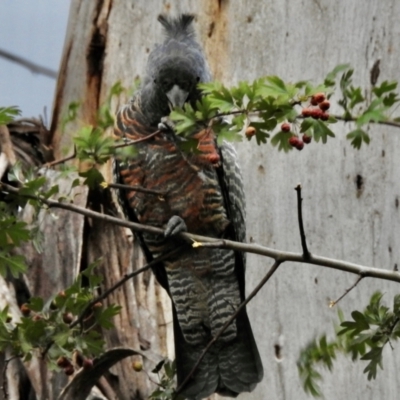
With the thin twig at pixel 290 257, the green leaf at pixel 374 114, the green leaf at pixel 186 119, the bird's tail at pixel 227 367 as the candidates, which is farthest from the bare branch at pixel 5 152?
the green leaf at pixel 374 114

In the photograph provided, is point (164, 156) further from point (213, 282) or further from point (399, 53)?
point (399, 53)

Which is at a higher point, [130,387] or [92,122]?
[92,122]

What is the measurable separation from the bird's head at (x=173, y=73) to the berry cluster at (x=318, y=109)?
1.11 metres

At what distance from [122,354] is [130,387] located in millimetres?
496

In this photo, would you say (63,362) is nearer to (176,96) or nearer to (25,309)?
(25,309)

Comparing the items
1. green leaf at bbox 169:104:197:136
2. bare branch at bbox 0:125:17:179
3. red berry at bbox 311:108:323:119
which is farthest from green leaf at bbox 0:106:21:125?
bare branch at bbox 0:125:17:179

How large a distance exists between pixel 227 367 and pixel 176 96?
1.25m

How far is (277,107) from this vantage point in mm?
2727

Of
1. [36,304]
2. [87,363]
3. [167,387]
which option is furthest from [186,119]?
[87,363]

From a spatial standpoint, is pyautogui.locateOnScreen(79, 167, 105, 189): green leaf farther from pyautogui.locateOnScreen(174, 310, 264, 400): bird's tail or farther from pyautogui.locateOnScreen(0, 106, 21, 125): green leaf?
pyautogui.locateOnScreen(174, 310, 264, 400): bird's tail

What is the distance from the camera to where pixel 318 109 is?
9.40 feet

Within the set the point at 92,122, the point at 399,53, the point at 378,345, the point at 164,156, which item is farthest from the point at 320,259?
the point at 92,122

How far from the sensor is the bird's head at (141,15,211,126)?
13.0 feet

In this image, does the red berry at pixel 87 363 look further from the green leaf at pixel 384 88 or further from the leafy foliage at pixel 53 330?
the green leaf at pixel 384 88
